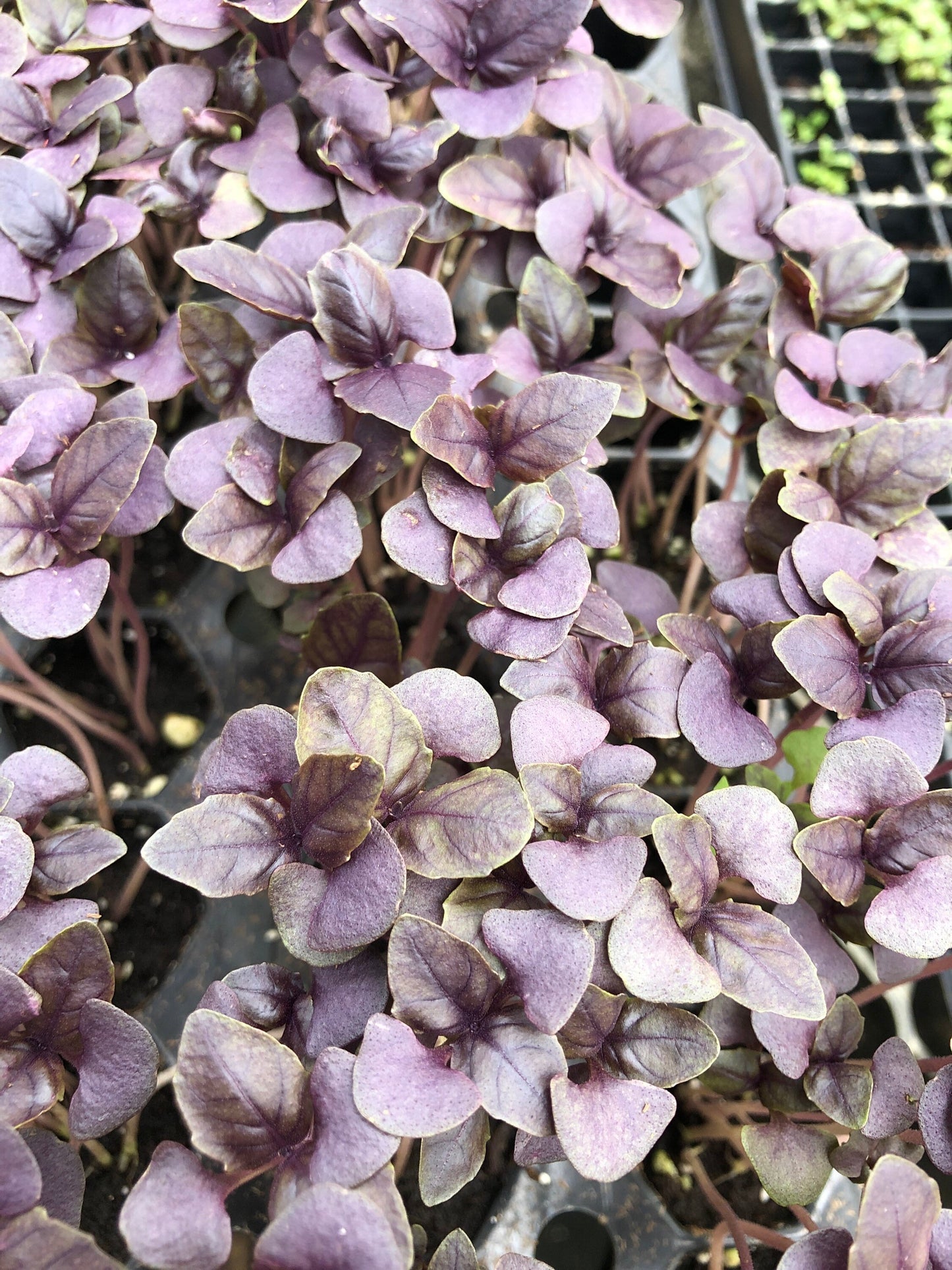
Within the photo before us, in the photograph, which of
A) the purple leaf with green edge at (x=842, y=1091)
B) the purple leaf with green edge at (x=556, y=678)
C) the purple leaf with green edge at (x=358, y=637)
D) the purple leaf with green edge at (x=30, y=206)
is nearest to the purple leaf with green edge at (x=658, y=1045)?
the purple leaf with green edge at (x=842, y=1091)

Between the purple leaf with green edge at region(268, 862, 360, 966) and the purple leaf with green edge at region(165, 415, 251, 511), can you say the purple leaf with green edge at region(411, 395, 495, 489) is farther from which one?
the purple leaf with green edge at region(268, 862, 360, 966)

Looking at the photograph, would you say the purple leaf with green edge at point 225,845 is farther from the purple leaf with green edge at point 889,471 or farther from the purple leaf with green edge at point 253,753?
the purple leaf with green edge at point 889,471

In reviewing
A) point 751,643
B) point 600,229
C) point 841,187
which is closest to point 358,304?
point 600,229

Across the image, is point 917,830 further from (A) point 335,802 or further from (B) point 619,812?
(A) point 335,802

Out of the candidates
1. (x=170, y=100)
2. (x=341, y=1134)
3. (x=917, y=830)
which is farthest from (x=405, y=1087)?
(x=170, y=100)

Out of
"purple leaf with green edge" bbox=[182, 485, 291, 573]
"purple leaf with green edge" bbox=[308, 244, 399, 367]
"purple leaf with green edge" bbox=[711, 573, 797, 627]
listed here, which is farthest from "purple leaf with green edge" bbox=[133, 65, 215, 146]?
"purple leaf with green edge" bbox=[711, 573, 797, 627]
